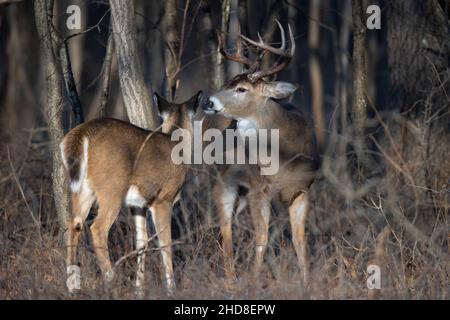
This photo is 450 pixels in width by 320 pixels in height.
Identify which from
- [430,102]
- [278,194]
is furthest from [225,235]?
[430,102]

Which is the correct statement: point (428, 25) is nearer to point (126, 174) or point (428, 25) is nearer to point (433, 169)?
point (433, 169)

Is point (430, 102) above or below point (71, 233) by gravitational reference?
above

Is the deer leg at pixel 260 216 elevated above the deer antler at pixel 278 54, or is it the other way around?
the deer antler at pixel 278 54

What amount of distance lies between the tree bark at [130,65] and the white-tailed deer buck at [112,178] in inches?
15.4

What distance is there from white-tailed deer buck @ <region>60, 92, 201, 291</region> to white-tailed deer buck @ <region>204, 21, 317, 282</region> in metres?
0.81

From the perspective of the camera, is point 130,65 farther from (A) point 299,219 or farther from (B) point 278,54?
(A) point 299,219

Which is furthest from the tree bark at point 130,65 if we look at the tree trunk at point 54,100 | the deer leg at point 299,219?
the deer leg at point 299,219

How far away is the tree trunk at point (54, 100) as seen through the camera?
24.7ft

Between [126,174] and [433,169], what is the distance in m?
3.66

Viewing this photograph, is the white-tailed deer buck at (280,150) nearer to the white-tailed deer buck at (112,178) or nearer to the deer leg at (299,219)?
the deer leg at (299,219)

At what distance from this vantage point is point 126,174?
279 inches

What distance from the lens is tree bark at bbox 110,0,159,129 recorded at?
25.3ft

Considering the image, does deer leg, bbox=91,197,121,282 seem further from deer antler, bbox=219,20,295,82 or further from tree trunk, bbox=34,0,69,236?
deer antler, bbox=219,20,295,82
